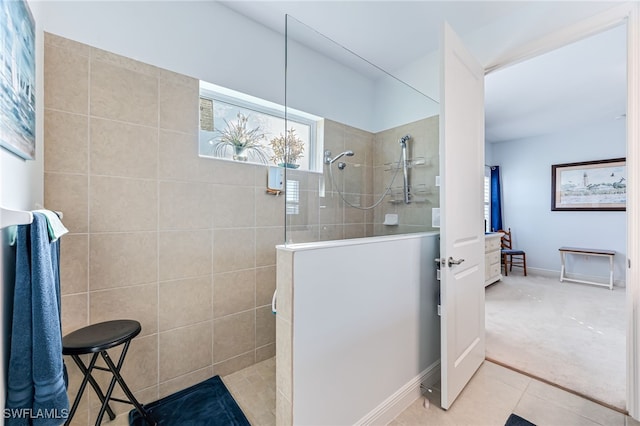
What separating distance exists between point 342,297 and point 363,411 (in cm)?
66

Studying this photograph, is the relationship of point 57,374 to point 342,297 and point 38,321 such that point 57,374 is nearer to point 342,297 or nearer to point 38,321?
point 38,321

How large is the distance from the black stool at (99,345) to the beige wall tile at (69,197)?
0.54m

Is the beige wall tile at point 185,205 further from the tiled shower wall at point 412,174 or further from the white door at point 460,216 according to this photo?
the white door at point 460,216

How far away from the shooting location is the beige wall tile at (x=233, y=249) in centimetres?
191

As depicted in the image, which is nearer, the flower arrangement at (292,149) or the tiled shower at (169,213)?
the tiled shower at (169,213)

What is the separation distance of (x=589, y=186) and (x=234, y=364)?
20.0ft

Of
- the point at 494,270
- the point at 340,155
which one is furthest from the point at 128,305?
the point at 494,270

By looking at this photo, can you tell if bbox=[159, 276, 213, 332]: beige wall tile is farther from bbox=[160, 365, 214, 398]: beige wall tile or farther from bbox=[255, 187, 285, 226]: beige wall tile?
bbox=[255, 187, 285, 226]: beige wall tile

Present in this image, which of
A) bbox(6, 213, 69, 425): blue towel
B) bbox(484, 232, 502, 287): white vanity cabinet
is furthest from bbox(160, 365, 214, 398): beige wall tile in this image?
Answer: bbox(484, 232, 502, 287): white vanity cabinet

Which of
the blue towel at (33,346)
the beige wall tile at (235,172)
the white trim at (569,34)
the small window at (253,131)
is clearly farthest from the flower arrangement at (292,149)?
the white trim at (569,34)

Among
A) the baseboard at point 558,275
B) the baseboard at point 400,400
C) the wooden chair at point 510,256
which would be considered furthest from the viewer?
the wooden chair at point 510,256

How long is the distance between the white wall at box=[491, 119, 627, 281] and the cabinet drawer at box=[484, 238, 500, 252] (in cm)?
128

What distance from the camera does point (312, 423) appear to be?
1241 millimetres

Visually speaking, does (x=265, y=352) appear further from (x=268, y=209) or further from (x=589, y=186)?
(x=589, y=186)
